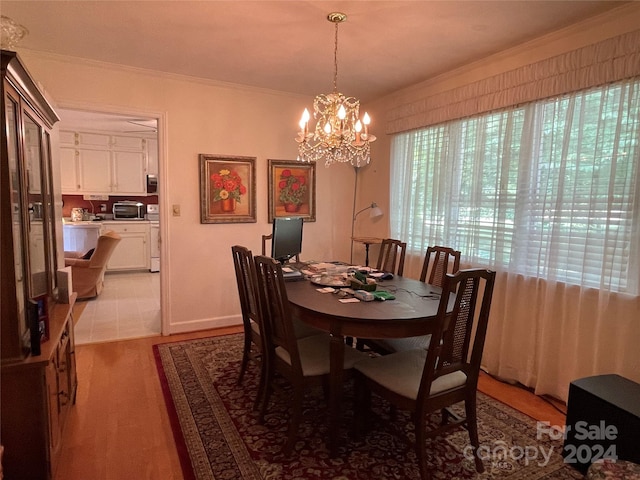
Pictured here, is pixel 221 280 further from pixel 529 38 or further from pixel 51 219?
pixel 529 38

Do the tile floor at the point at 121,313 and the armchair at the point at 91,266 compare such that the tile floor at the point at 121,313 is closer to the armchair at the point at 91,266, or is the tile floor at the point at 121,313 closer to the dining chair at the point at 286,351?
the armchair at the point at 91,266

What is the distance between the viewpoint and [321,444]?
2098mm

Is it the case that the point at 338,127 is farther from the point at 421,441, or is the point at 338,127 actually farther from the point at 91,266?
the point at 91,266

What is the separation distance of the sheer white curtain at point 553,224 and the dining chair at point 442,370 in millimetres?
1089

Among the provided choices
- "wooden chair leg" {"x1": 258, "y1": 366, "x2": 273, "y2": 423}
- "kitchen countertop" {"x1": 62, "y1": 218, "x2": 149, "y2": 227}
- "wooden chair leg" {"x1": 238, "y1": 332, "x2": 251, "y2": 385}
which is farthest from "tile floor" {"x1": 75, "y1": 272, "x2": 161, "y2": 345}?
"wooden chair leg" {"x1": 258, "y1": 366, "x2": 273, "y2": 423}

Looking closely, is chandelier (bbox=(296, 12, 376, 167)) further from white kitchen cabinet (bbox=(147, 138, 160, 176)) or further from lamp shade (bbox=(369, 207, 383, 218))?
white kitchen cabinet (bbox=(147, 138, 160, 176))

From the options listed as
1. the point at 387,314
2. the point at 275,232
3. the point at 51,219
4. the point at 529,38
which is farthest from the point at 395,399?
the point at 529,38

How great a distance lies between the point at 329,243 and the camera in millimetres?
4660

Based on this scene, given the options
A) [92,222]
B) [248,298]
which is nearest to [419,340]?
[248,298]

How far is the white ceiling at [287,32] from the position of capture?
2.31 meters

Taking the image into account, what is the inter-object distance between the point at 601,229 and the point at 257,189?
9.97ft

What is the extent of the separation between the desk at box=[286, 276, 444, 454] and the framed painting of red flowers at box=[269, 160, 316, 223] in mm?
2181

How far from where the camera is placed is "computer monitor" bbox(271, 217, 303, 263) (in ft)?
9.73

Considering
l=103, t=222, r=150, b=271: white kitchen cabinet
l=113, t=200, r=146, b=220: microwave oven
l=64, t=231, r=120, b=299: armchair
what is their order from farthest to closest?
l=113, t=200, r=146, b=220: microwave oven
l=103, t=222, r=150, b=271: white kitchen cabinet
l=64, t=231, r=120, b=299: armchair
